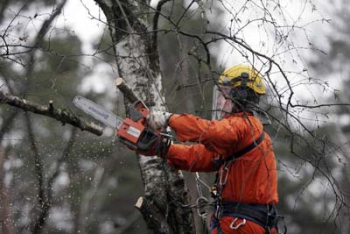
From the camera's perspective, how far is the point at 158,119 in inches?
187

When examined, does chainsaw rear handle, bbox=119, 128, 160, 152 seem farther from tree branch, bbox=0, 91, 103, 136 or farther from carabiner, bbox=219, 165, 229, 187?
carabiner, bbox=219, 165, 229, 187

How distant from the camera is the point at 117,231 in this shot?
21156 mm

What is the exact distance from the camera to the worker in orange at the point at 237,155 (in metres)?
4.55

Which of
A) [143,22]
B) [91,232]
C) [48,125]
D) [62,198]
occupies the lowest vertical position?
[91,232]

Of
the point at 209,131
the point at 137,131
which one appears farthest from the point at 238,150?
the point at 137,131

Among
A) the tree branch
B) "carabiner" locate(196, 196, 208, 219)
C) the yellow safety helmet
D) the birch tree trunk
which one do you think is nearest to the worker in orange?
the yellow safety helmet

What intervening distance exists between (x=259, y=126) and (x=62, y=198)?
42.0 feet

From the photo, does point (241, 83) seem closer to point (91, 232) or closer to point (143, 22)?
point (143, 22)

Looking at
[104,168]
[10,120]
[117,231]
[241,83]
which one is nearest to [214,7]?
[241,83]

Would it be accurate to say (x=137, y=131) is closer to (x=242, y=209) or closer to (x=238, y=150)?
(x=238, y=150)

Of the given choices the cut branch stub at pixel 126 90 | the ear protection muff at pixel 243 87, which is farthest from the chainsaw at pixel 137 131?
the ear protection muff at pixel 243 87

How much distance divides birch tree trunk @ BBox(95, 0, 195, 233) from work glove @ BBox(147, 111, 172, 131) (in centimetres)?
39

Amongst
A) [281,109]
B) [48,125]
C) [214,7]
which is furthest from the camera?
[48,125]

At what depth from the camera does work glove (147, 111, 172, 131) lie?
15.5 feet
